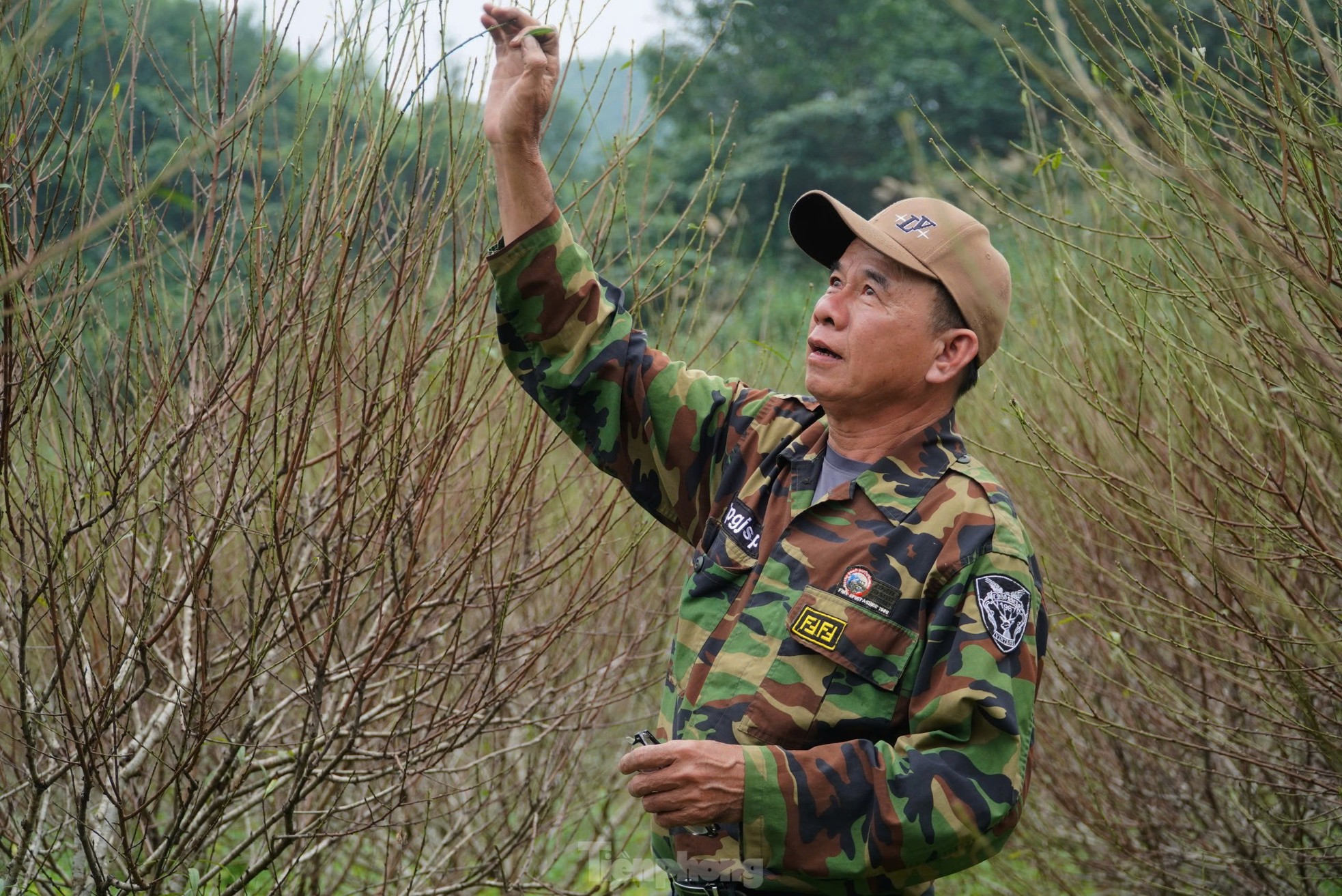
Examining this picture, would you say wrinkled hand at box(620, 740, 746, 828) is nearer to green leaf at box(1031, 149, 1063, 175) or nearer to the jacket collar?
the jacket collar

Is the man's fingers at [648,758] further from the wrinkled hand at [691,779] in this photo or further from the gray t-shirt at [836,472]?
the gray t-shirt at [836,472]

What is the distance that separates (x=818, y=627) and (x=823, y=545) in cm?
16

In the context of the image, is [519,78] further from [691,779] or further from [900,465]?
[691,779]

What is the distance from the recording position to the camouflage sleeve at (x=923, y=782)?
1793mm

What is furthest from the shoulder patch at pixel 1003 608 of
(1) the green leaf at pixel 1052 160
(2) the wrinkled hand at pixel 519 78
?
(1) the green leaf at pixel 1052 160

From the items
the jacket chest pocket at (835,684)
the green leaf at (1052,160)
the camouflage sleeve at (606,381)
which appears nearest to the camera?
the jacket chest pocket at (835,684)

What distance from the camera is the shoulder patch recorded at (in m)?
1.86

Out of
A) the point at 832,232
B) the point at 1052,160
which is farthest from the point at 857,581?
the point at 1052,160

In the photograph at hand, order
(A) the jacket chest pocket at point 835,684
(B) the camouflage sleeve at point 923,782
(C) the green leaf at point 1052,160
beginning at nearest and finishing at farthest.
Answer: (B) the camouflage sleeve at point 923,782, (A) the jacket chest pocket at point 835,684, (C) the green leaf at point 1052,160

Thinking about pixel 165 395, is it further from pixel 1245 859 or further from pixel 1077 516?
pixel 1245 859

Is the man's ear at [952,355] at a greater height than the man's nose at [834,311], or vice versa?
the man's nose at [834,311]

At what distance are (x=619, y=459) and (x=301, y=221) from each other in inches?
28.8

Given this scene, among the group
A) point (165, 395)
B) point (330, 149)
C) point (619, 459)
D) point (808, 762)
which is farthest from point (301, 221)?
point (808, 762)

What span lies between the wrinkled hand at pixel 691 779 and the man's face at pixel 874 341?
0.66 m
